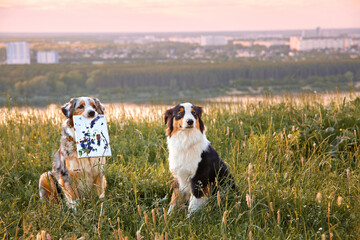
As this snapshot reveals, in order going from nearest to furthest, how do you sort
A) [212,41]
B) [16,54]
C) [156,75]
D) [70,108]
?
[70,108] → [16,54] → [156,75] → [212,41]

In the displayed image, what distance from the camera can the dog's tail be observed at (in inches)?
165

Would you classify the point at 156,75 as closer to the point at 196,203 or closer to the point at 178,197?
the point at 178,197

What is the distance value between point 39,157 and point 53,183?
1732mm

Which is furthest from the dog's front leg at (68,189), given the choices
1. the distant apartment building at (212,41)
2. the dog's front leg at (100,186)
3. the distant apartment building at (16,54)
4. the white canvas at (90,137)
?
the distant apartment building at (212,41)

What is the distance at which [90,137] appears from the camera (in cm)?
374

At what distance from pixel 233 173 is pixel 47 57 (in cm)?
7309

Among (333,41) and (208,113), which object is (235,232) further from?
(333,41)

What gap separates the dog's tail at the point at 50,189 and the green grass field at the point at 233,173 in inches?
7.3

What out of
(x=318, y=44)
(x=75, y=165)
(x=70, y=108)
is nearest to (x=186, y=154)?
(x=75, y=165)

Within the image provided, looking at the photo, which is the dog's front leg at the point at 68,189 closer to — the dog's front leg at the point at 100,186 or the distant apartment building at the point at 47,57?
the dog's front leg at the point at 100,186

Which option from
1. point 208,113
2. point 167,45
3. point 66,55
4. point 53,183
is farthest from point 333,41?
point 53,183

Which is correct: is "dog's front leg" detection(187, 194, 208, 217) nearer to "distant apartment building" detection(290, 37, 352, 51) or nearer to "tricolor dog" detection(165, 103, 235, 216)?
"tricolor dog" detection(165, 103, 235, 216)

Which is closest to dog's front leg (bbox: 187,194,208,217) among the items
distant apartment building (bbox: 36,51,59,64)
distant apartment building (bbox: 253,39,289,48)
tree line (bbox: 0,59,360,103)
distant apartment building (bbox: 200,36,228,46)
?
tree line (bbox: 0,59,360,103)

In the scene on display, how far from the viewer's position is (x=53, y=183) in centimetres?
421
